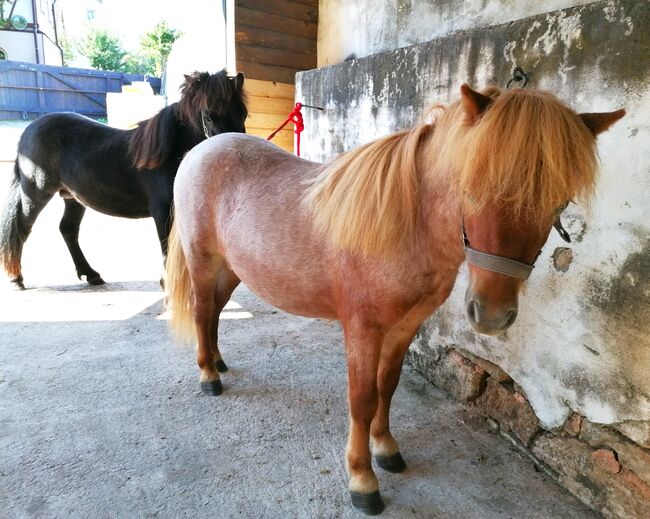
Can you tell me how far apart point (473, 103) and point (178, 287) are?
2.16m

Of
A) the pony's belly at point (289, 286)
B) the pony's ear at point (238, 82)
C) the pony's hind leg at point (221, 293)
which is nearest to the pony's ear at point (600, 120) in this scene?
the pony's belly at point (289, 286)

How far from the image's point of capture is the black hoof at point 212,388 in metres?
2.47

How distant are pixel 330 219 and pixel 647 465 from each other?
147 cm

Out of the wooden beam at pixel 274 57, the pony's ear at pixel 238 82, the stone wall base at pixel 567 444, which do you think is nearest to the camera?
the stone wall base at pixel 567 444

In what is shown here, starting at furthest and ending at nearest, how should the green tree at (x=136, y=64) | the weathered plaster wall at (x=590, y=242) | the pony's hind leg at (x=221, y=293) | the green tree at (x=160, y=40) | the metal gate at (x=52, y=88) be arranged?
the green tree at (x=136, y=64) → the green tree at (x=160, y=40) → the metal gate at (x=52, y=88) → the pony's hind leg at (x=221, y=293) → the weathered plaster wall at (x=590, y=242)

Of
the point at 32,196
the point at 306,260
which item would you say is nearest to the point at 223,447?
the point at 306,260

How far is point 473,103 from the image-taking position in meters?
1.13

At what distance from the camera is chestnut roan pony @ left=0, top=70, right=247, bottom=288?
3.28 metres

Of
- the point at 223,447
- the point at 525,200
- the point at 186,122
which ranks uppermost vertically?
the point at 186,122

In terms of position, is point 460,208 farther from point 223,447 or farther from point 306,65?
point 306,65

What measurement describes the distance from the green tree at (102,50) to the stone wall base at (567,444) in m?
41.3

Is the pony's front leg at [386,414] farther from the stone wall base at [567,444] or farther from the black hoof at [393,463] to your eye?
the stone wall base at [567,444]

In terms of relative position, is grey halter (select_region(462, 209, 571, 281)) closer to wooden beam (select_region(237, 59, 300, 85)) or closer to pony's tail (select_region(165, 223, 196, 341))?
pony's tail (select_region(165, 223, 196, 341))

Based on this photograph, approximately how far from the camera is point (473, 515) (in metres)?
1.66
